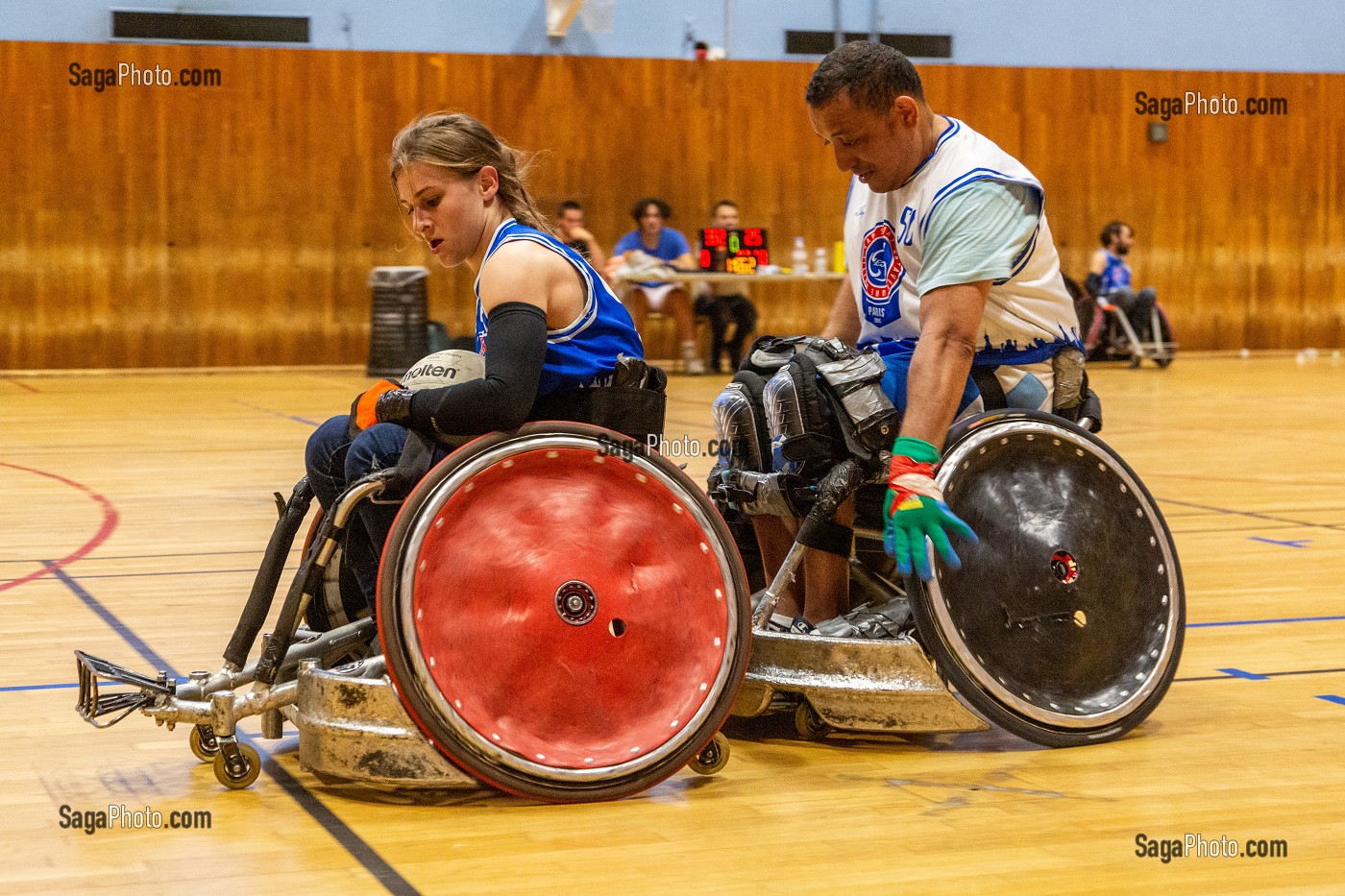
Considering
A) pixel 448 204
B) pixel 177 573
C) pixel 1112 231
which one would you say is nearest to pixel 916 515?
pixel 448 204

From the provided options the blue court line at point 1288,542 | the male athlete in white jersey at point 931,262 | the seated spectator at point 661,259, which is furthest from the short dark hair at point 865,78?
the seated spectator at point 661,259

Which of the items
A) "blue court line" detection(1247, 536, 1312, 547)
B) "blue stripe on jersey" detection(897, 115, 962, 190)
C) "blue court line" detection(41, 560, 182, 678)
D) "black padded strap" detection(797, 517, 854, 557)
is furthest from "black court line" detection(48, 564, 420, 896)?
"blue court line" detection(1247, 536, 1312, 547)

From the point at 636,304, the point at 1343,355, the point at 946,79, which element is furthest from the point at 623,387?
the point at 1343,355

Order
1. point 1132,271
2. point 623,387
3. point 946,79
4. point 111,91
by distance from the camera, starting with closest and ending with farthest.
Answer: point 623,387
point 111,91
point 946,79
point 1132,271

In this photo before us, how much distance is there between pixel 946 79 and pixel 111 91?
25.4ft

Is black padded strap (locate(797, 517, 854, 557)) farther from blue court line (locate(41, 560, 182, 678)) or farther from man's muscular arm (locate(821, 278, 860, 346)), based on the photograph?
blue court line (locate(41, 560, 182, 678))

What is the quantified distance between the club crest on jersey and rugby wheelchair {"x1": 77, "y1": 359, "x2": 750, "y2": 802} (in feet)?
2.90

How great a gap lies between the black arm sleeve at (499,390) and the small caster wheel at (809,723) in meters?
0.88

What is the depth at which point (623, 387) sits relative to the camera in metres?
3.18

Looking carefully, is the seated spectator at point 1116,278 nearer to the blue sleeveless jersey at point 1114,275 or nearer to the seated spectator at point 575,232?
the blue sleeveless jersey at point 1114,275

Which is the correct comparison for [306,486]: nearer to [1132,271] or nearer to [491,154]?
[491,154]

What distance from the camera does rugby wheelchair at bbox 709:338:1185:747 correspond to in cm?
329

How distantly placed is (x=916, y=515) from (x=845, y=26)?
45.6 feet

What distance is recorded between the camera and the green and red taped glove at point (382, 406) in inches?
118
